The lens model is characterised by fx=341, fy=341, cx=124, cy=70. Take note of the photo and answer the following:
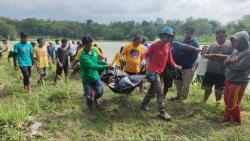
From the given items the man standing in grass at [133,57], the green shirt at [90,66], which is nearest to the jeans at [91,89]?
the green shirt at [90,66]

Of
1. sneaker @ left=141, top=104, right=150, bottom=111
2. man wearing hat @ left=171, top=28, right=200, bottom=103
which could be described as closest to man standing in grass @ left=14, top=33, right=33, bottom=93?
sneaker @ left=141, top=104, right=150, bottom=111

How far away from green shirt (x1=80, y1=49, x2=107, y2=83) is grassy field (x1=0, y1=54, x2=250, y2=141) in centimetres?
75

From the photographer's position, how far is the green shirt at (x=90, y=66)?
6473 mm

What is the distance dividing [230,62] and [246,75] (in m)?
0.39

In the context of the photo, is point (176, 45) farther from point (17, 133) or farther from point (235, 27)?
point (235, 27)

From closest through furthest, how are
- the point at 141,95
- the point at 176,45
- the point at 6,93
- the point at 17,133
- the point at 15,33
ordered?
the point at 17,133 < the point at 176,45 < the point at 141,95 < the point at 6,93 < the point at 15,33

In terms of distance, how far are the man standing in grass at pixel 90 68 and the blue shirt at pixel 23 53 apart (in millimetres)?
2807

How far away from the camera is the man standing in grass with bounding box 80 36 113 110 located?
648 cm

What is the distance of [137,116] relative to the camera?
6734mm

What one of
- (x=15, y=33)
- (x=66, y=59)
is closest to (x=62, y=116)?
(x=66, y=59)

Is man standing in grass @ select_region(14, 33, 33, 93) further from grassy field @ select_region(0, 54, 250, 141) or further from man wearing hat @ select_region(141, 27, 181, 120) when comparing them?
man wearing hat @ select_region(141, 27, 181, 120)

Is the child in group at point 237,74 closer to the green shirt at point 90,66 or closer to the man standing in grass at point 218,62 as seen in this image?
the man standing in grass at point 218,62

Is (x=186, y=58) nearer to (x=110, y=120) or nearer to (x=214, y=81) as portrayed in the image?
(x=214, y=81)

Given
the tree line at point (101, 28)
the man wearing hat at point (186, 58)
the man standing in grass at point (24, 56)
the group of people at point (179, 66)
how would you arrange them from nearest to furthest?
the group of people at point (179, 66) → the man wearing hat at point (186, 58) → the man standing in grass at point (24, 56) → the tree line at point (101, 28)
